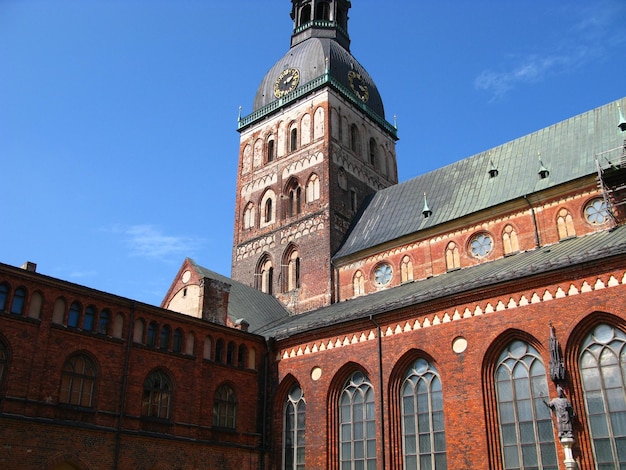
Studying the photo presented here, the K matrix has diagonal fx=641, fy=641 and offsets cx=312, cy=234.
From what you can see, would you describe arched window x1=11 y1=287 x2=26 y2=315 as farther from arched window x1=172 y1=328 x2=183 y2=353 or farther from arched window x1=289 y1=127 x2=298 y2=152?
arched window x1=289 y1=127 x2=298 y2=152

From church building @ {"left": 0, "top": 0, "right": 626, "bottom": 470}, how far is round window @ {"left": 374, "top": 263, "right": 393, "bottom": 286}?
116 mm

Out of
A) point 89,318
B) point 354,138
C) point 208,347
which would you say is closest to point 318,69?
point 354,138

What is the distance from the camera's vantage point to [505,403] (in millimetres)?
19906

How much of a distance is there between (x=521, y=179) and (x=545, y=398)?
1321 centimetres

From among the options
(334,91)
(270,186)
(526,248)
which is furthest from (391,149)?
(526,248)

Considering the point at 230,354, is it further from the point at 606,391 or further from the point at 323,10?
the point at 323,10

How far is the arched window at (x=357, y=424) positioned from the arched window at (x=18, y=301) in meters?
11.7

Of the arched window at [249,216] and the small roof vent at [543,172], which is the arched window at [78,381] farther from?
the small roof vent at [543,172]

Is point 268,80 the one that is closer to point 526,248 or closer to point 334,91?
point 334,91

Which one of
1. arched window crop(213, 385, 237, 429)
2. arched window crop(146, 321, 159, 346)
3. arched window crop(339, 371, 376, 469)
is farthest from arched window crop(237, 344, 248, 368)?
arched window crop(339, 371, 376, 469)

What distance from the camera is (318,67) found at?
40.9 meters

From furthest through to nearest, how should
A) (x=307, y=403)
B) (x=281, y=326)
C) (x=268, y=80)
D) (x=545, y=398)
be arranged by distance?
1. (x=268, y=80)
2. (x=281, y=326)
3. (x=307, y=403)
4. (x=545, y=398)

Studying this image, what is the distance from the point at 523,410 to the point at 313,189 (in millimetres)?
20841

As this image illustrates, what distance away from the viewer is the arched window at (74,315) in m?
21.3
